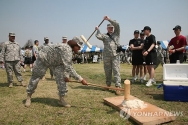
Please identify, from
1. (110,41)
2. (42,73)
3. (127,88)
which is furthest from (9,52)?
(127,88)

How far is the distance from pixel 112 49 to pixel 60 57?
6.65ft

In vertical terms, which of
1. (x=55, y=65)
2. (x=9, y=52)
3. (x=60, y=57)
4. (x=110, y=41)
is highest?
(x=110, y=41)

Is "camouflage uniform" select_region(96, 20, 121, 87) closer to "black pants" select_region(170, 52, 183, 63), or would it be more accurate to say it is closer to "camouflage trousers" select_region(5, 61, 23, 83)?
"black pants" select_region(170, 52, 183, 63)

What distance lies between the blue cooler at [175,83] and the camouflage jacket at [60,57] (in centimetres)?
241

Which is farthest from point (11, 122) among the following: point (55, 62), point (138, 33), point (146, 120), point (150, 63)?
point (138, 33)

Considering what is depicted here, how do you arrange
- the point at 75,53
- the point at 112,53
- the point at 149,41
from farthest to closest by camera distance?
the point at 149,41, the point at 112,53, the point at 75,53

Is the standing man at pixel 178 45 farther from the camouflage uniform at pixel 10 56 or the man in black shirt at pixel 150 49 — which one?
the camouflage uniform at pixel 10 56

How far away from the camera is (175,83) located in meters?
4.36

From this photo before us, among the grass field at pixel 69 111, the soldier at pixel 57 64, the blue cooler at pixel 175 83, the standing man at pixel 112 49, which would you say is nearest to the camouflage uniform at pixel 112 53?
the standing man at pixel 112 49

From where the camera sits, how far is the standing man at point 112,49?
205 inches

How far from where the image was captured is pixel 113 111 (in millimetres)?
3619

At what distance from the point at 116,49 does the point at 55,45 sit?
2.23m

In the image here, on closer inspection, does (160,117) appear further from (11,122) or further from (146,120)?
(11,122)

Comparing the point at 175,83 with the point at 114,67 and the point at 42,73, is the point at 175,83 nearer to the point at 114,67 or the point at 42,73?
the point at 114,67
